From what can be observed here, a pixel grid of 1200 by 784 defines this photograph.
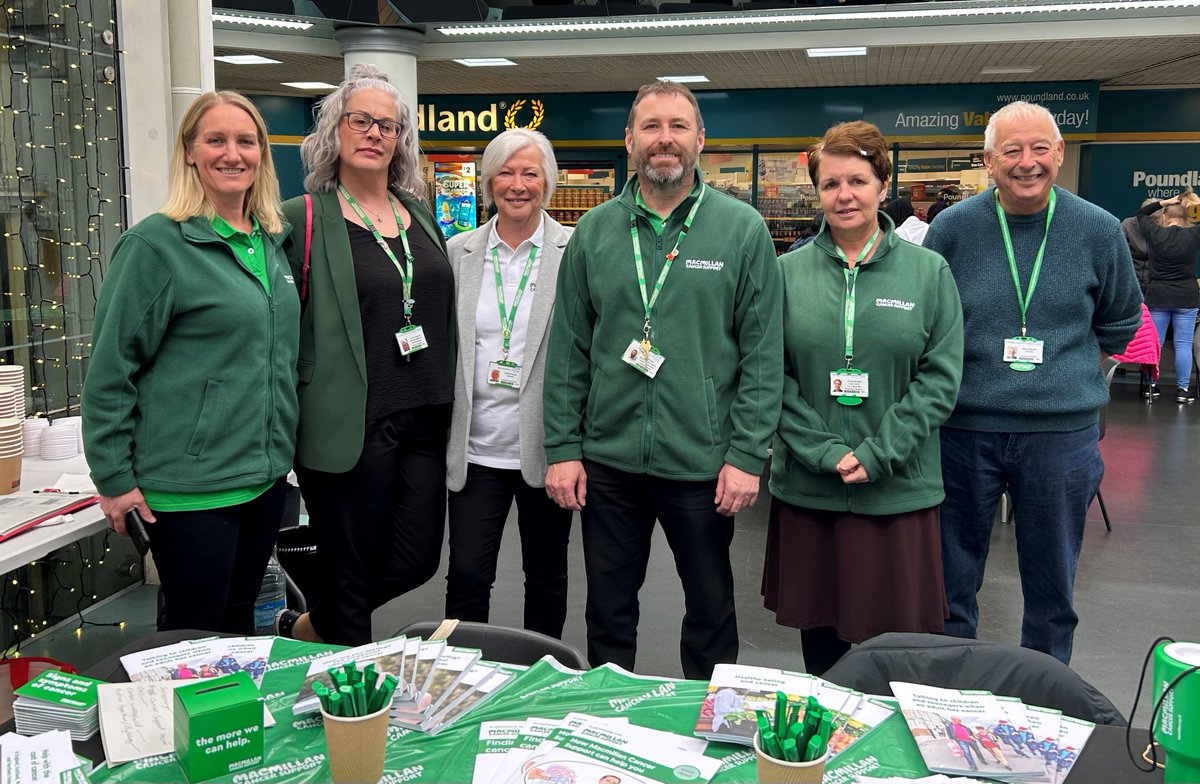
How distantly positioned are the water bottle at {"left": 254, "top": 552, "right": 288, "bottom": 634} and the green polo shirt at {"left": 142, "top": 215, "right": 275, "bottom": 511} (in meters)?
1.21

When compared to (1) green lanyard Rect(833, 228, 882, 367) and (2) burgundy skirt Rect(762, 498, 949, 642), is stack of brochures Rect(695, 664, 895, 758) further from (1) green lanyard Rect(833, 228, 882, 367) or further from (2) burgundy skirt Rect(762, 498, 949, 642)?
(1) green lanyard Rect(833, 228, 882, 367)

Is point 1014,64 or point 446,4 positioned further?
point 1014,64

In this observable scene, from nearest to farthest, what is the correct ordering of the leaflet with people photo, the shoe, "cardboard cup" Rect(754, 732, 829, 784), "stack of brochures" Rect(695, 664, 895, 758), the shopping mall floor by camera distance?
1. "cardboard cup" Rect(754, 732, 829, 784)
2. "stack of brochures" Rect(695, 664, 895, 758)
3. the leaflet with people photo
4. the shoe
5. the shopping mall floor

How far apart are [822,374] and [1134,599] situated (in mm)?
2740

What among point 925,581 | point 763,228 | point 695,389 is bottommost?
point 925,581

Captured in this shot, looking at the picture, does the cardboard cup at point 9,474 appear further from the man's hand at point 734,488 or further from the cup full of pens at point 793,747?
the cup full of pens at point 793,747

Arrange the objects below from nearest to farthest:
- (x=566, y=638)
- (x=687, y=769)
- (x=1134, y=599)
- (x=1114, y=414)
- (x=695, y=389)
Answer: (x=687, y=769)
(x=695, y=389)
(x=566, y=638)
(x=1134, y=599)
(x=1114, y=414)

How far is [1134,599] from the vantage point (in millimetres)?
4363

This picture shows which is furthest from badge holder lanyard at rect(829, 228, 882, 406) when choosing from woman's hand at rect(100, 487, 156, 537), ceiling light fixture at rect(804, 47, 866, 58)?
ceiling light fixture at rect(804, 47, 866, 58)

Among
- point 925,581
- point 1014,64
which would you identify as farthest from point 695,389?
point 1014,64

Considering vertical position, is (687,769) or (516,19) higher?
(516,19)

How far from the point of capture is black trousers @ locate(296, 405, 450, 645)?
2742 millimetres

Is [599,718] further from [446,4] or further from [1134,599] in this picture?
[446,4]

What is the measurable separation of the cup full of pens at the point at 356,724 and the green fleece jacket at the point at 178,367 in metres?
1.19
